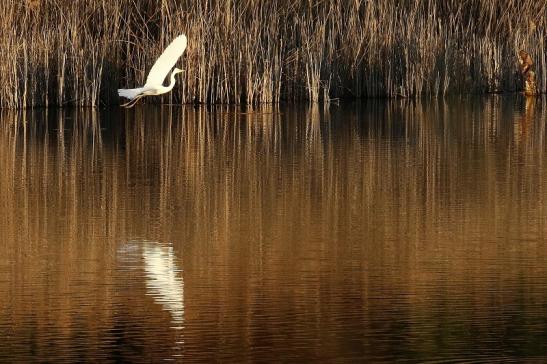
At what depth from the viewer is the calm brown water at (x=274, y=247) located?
19.4 feet

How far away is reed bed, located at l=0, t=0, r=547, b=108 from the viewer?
55.4ft

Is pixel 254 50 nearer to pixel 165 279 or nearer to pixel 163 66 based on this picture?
pixel 163 66

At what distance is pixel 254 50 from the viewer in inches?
674

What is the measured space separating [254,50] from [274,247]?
9.62 m

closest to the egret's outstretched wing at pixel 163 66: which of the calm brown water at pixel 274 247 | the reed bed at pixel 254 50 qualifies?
the calm brown water at pixel 274 247

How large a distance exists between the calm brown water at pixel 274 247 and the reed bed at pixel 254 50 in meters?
3.31

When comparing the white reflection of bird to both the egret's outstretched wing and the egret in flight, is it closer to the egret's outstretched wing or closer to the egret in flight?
the egret in flight

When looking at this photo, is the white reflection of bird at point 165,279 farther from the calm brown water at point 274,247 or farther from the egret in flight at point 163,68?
the egret in flight at point 163,68

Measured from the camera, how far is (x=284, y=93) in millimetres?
17891

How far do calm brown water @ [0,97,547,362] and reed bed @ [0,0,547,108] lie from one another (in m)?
3.31

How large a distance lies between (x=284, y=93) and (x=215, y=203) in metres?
8.71

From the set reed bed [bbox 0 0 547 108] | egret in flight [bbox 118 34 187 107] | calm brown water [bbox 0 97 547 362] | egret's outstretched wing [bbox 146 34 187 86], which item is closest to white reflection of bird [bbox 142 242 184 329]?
calm brown water [bbox 0 97 547 362]

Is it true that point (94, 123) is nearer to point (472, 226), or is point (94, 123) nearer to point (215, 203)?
point (215, 203)

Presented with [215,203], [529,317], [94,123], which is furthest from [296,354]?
[94,123]
